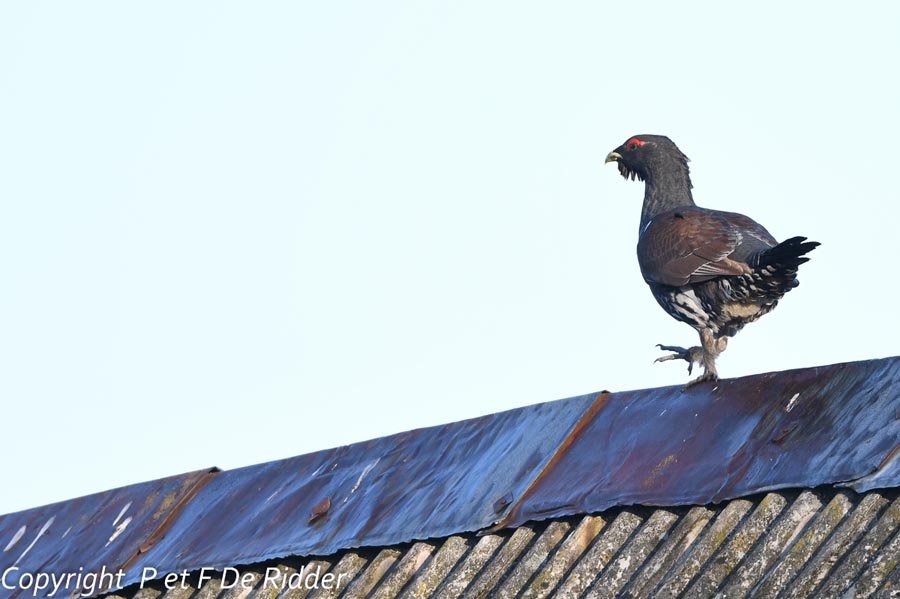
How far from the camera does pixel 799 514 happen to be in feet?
21.0

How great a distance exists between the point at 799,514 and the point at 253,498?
422 centimetres

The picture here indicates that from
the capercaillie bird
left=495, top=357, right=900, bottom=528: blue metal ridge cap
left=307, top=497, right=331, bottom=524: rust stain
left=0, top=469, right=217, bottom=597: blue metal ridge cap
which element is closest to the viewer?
left=495, top=357, right=900, bottom=528: blue metal ridge cap

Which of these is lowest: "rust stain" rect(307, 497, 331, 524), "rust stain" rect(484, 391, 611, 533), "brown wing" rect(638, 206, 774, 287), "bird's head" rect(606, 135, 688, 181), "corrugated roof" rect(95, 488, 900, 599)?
"corrugated roof" rect(95, 488, 900, 599)

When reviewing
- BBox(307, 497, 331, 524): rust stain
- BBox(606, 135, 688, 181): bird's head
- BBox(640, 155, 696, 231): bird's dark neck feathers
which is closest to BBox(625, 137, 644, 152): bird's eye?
BBox(606, 135, 688, 181): bird's head

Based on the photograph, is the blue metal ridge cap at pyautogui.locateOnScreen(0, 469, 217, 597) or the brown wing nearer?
the brown wing

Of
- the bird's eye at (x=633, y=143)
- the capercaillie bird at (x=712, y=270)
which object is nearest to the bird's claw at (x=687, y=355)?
the capercaillie bird at (x=712, y=270)

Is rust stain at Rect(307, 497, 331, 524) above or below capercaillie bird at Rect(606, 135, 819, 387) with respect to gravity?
below

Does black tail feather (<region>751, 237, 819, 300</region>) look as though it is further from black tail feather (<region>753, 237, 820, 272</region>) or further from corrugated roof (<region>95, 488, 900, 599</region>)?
corrugated roof (<region>95, 488, 900, 599</region>)

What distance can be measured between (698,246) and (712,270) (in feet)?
0.72

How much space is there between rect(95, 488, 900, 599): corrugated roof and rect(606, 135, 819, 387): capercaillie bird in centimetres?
213

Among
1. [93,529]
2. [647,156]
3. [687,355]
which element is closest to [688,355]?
[687,355]

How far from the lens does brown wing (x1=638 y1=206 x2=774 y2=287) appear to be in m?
9.48

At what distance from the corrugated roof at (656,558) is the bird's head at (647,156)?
4.11m

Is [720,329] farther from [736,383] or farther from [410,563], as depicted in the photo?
[410,563]
